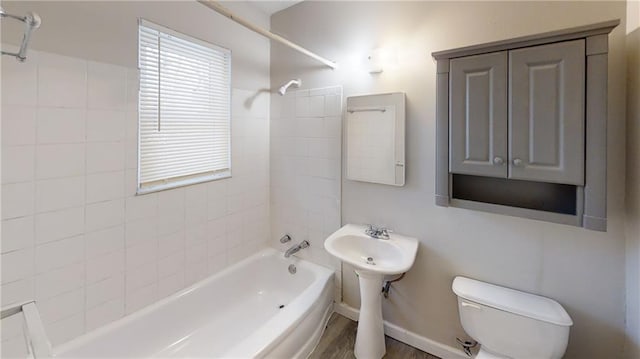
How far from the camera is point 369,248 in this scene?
6.52 feet

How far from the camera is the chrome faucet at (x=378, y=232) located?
1961 mm

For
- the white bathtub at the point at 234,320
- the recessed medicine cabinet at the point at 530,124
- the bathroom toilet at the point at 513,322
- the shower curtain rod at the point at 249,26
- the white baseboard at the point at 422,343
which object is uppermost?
the shower curtain rod at the point at 249,26

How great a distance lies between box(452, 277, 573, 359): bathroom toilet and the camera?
1.33 metres

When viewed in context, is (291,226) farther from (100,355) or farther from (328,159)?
(100,355)

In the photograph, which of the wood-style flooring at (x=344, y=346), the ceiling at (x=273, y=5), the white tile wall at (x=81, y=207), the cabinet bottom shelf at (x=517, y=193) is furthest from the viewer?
the ceiling at (x=273, y=5)

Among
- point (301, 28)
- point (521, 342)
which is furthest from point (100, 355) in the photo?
point (301, 28)

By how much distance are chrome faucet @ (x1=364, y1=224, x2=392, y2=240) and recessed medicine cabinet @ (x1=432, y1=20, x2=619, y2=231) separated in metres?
0.51

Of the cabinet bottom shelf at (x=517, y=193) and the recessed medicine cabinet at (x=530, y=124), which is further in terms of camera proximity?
the cabinet bottom shelf at (x=517, y=193)

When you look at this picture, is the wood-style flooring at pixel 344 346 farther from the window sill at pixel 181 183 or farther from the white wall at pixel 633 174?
the window sill at pixel 181 183

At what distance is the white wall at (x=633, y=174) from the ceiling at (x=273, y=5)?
217 cm

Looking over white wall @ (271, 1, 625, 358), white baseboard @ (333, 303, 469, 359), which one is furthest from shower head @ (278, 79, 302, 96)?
white baseboard @ (333, 303, 469, 359)

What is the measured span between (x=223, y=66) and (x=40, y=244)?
1672mm

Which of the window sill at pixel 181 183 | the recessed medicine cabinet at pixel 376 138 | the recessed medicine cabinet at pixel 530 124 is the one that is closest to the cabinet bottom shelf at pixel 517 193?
the recessed medicine cabinet at pixel 530 124

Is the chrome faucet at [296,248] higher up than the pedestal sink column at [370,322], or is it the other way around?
the chrome faucet at [296,248]
